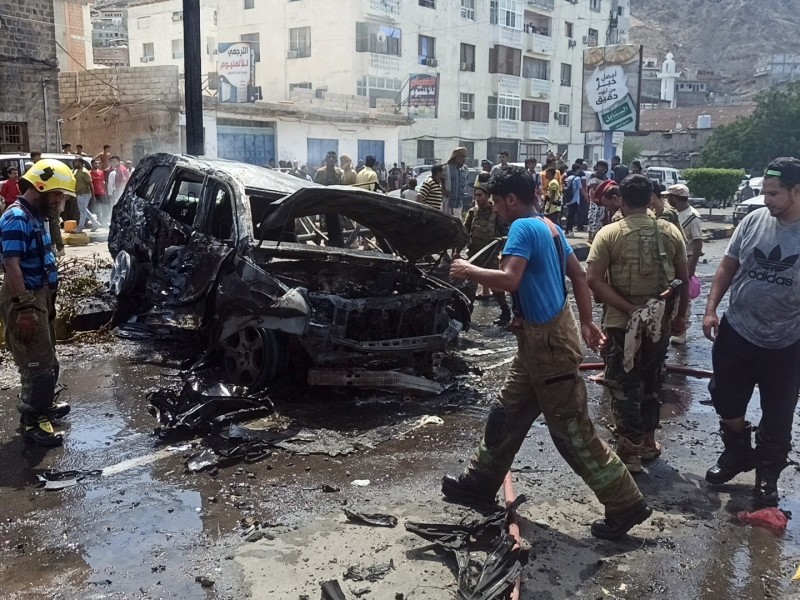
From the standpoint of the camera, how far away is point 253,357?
6.05m

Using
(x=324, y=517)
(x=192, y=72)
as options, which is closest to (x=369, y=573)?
(x=324, y=517)

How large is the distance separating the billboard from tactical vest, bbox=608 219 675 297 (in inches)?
782

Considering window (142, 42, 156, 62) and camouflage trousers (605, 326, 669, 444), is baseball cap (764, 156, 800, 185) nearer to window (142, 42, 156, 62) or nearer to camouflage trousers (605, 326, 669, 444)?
camouflage trousers (605, 326, 669, 444)

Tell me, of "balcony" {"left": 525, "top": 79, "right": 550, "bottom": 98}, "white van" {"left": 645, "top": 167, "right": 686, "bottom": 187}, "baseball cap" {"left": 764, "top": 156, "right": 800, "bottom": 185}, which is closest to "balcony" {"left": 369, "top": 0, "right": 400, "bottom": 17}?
"balcony" {"left": 525, "top": 79, "right": 550, "bottom": 98}

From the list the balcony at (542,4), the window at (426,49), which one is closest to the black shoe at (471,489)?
the window at (426,49)

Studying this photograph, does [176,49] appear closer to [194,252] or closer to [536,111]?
[536,111]

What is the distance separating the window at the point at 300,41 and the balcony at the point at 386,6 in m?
3.56

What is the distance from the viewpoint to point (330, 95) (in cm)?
3312

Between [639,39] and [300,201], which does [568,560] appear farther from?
[639,39]

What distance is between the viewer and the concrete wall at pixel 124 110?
84.4 ft

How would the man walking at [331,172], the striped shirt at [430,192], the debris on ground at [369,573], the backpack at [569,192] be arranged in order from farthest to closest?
the backpack at [569,192] < the man walking at [331,172] < the striped shirt at [430,192] < the debris on ground at [369,573]

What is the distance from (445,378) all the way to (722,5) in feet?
509

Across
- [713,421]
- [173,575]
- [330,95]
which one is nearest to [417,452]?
[173,575]

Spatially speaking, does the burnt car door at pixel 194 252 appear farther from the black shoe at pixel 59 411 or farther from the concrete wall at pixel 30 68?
the concrete wall at pixel 30 68
